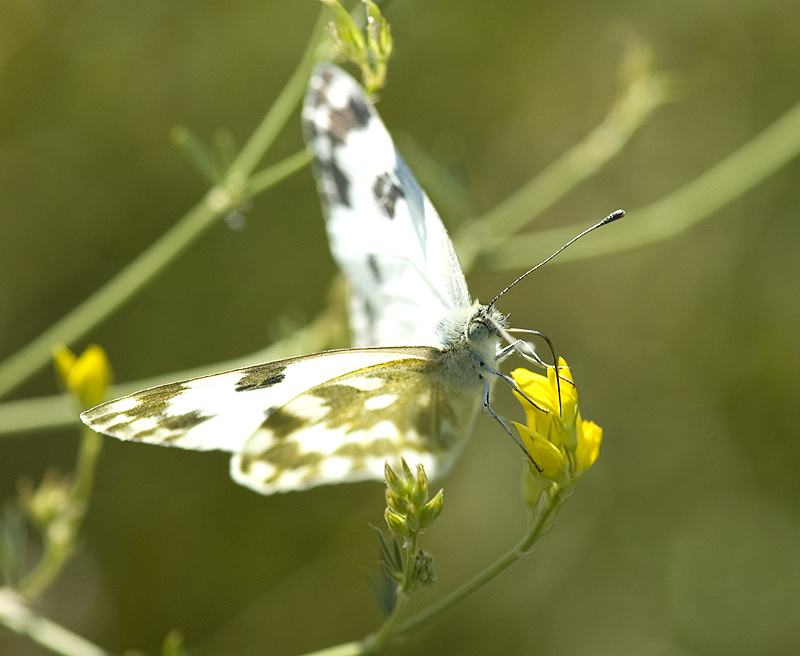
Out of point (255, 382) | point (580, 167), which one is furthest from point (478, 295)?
point (255, 382)

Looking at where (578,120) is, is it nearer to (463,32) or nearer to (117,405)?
(463,32)

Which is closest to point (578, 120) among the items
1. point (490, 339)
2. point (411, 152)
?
point (411, 152)

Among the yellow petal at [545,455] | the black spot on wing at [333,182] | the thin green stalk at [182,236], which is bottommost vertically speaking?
the yellow petal at [545,455]

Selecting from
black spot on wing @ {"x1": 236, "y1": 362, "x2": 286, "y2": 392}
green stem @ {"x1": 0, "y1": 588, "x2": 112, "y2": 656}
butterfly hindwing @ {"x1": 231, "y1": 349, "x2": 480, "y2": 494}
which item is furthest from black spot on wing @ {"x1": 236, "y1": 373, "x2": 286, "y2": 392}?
green stem @ {"x1": 0, "y1": 588, "x2": 112, "y2": 656}

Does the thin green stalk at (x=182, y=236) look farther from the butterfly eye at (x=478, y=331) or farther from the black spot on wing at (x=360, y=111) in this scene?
the butterfly eye at (x=478, y=331)

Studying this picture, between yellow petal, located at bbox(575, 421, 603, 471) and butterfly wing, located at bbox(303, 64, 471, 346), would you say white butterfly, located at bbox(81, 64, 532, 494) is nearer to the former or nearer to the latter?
butterfly wing, located at bbox(303, 64, 471, 346)

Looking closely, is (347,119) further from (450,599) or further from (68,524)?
(68,524)

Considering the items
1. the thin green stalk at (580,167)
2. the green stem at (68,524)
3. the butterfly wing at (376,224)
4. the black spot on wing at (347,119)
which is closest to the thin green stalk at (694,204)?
the thin green stalk at (580,167)
